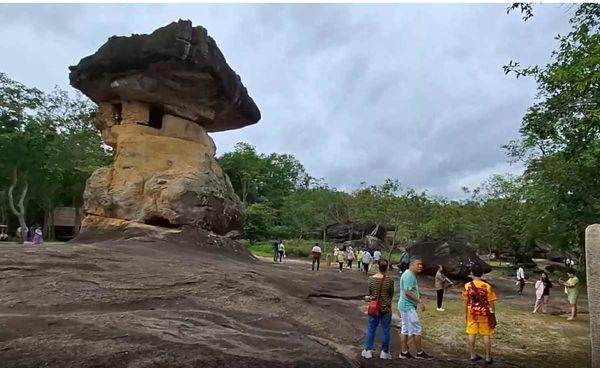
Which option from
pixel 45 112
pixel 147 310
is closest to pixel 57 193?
pixel 45 112

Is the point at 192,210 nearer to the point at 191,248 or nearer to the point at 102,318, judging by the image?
the point at 191,248

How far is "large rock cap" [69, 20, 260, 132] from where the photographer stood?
50.8 feet

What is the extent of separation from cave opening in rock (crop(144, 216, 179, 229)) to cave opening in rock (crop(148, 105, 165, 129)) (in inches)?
146

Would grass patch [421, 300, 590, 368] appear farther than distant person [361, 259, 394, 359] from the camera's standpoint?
Yes

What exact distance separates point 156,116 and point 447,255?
15.7m

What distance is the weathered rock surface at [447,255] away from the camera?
23344mm

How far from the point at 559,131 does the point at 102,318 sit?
10.4 metres

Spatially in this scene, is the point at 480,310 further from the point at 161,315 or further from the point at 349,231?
the point at 349,231

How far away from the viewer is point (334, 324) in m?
10.1

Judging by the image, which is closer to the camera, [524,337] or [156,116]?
[524,337]

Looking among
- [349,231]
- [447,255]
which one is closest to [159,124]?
[447,255]

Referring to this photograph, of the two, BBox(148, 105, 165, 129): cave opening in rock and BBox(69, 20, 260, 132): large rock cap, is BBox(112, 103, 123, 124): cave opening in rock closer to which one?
BBox(69, 20, 260, 132): large rock cap

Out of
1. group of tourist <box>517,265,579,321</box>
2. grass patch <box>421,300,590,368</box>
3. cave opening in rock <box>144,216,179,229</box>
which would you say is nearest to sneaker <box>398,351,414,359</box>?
grass patch <box>421,300,590,368</box>

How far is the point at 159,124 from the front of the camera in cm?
1753
